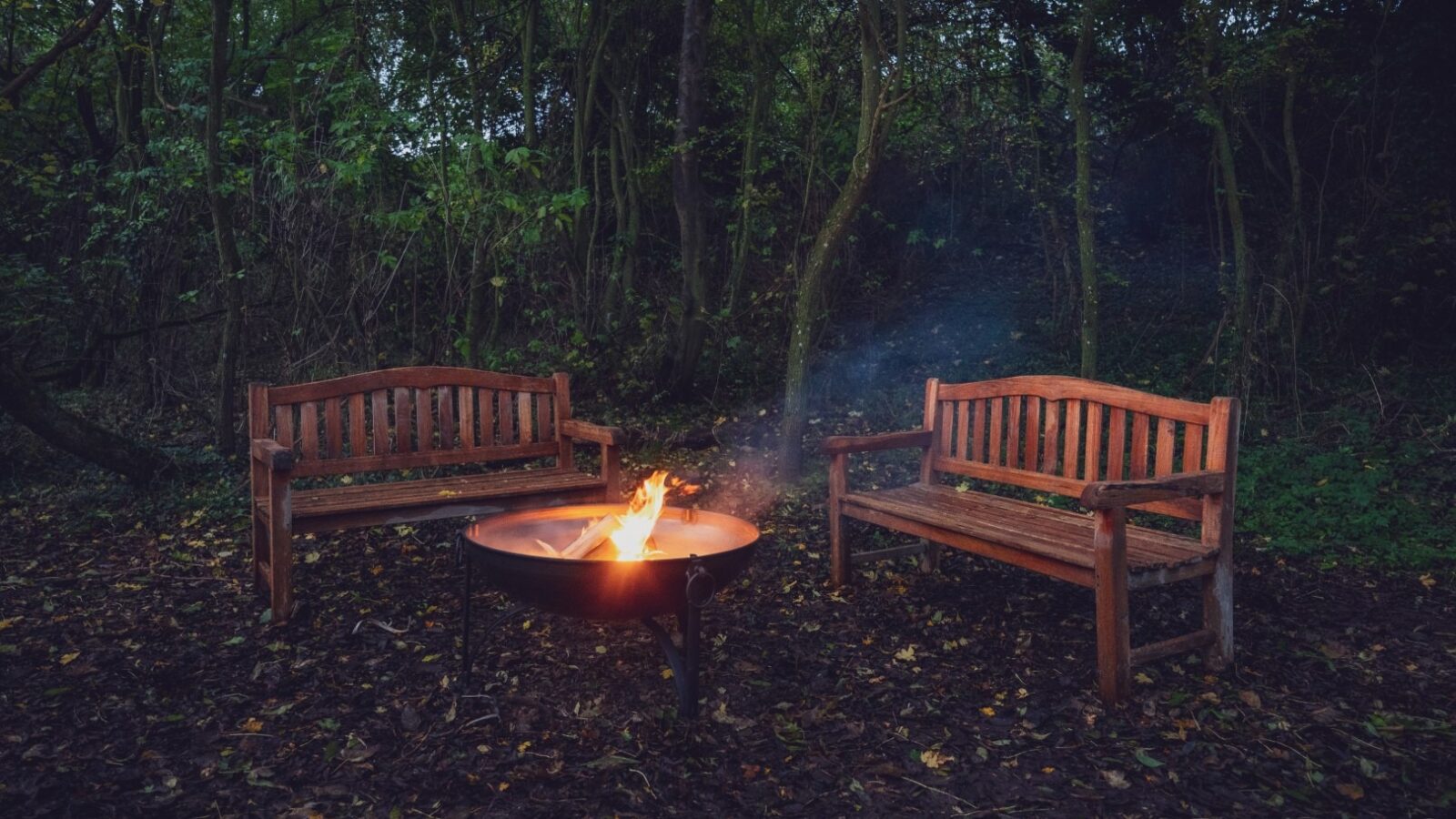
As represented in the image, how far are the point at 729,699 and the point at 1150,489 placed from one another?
69.9 inches

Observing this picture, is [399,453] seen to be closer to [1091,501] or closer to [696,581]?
[696,581]

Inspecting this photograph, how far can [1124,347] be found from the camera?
30.7ft

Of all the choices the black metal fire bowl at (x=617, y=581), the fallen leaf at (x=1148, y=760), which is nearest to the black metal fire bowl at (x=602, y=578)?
the black metal fire bowl at (x=617, y=581)

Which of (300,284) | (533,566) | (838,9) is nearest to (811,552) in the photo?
(533,566)

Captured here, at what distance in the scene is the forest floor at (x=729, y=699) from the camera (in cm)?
280

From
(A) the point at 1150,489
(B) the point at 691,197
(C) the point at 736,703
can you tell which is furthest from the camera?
(B) the point at 691,197

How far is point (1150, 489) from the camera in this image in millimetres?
3326

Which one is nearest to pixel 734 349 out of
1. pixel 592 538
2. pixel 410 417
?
pixel 410 417

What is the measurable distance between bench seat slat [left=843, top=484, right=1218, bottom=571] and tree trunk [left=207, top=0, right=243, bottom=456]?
16.8ft

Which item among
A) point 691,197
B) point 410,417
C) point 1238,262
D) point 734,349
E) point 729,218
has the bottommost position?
point 410,417

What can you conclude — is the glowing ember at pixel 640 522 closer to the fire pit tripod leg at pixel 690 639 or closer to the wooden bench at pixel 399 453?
the fire pit tripod leg at pixel 690 639

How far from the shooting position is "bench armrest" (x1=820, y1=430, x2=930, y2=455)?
466 cm

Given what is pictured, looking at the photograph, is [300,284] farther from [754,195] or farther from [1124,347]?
[1124,347]

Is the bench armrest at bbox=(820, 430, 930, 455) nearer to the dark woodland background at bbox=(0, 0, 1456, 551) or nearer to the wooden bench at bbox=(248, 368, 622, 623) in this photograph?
the wooden bench at bbox=(248, 368, 622, 623)
